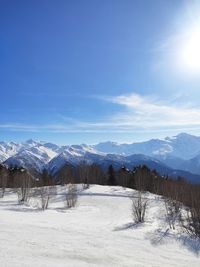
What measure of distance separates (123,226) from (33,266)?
58.0ft

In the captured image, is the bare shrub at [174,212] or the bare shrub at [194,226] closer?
the bare shrub at [194,226]

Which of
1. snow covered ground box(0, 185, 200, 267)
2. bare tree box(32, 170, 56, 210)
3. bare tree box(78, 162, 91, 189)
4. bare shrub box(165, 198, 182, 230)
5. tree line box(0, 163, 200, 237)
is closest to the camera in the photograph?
snow covered ground box(0, 185, 200, 267)

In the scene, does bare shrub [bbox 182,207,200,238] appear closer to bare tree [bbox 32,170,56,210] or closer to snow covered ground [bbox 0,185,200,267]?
snow covered ground [bbox 0,185,200,267]

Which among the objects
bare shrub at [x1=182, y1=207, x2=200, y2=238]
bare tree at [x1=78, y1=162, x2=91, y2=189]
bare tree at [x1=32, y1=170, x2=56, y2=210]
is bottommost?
bare shrub at [x1=182, y1=207, x2=200, y2=238]

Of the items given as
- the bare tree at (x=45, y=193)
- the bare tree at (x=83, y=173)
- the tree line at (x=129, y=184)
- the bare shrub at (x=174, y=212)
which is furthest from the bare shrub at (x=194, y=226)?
the bare tree at (x=83, y=173)

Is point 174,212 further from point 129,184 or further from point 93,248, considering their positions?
point 129,184

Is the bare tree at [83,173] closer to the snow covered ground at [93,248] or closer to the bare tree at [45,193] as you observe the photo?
the bare tree at [45,193]

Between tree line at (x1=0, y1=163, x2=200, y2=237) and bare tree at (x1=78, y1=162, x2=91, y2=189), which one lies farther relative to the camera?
bare tree at (x1=78, y1=162, x2=91, y2=189)

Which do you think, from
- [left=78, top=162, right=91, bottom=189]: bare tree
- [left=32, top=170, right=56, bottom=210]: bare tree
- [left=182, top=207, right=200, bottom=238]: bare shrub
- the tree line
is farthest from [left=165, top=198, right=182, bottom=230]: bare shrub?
[left=78, top=162, right=91, bottom=189]: bare tree

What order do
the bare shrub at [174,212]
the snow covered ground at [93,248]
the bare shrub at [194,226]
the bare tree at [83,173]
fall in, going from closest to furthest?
the snow covered ground at [93,248] < the bare shrub at [194,226] < the bare shrub at [174,212] < the bare tree at [83,173]

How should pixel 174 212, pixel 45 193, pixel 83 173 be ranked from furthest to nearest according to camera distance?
1. pixel 83 173
2. pixel 45 193
3. pixel 174 212

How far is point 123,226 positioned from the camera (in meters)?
28.6

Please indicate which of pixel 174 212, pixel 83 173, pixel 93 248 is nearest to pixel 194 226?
pixel 174 212

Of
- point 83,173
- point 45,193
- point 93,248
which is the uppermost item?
point 83,173
